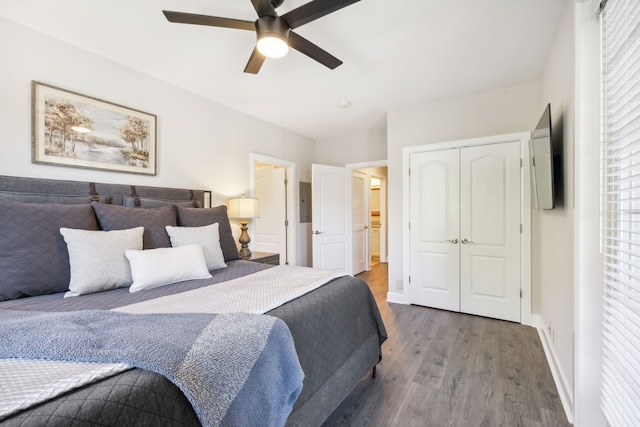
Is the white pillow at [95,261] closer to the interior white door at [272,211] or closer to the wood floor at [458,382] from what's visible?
the wood floor at [458,382]

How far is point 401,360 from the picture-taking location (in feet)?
7.43

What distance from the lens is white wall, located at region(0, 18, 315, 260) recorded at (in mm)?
1983

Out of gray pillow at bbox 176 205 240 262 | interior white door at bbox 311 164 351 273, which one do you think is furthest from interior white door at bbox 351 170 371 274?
gray pillow at bbox 176 205 240 262

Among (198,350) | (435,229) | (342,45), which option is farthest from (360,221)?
(198,350)

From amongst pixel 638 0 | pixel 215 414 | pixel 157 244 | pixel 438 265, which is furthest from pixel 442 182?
pixel 215 414

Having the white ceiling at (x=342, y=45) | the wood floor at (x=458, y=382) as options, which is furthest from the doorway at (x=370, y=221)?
the wood floor at (x=458, y=382)

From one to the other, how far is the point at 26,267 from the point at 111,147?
49.6 inches

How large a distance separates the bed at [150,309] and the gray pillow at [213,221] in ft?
0.05

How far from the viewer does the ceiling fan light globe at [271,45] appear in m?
1.68

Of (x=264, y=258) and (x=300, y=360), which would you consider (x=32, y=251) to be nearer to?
(x=300, y=360)

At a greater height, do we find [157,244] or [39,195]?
[39,195]

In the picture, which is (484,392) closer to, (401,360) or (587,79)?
(401,360)

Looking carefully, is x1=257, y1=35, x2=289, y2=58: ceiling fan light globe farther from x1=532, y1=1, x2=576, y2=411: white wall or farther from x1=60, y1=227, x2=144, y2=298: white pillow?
x1=532, y1=1, x2=576, y2=411: white wall

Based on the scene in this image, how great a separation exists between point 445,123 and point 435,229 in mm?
1289
